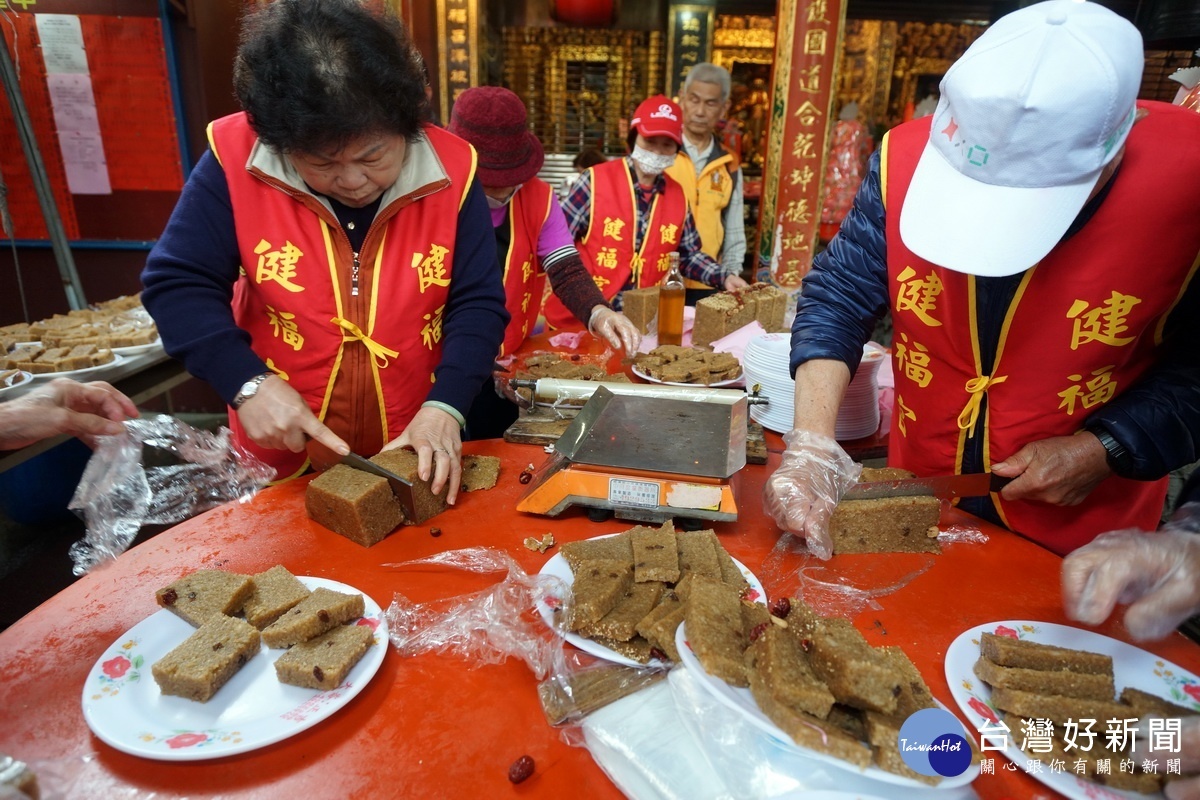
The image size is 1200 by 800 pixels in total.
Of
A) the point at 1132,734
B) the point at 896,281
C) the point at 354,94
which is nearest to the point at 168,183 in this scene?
the point at 354,94

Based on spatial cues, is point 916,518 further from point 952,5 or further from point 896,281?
point 952,5

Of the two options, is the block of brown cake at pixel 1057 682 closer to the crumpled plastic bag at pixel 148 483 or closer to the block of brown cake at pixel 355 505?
the block of brown cake at pixel 355 505

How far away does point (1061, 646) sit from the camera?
130 cm

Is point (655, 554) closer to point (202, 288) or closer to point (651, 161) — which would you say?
point (202, 288)

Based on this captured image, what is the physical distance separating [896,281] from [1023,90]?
68 cm

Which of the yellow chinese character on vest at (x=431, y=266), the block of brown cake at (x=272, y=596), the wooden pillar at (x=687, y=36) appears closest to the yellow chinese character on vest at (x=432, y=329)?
the yellow chinese character on vest at (x=431, y=266)

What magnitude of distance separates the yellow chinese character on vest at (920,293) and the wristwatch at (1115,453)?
19.2 inches

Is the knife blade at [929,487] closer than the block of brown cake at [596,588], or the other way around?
the block of brown cake at [596,588]

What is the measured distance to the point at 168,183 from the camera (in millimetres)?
5633

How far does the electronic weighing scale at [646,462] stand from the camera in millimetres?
1663

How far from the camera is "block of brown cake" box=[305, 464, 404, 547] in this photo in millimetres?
1601

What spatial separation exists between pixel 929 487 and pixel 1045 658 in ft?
1.79

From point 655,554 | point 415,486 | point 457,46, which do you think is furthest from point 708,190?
point 655,554

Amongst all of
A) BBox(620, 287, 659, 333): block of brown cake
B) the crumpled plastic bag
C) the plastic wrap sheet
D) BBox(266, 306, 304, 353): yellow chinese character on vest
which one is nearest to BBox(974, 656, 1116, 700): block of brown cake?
the plastic wrap sheet
